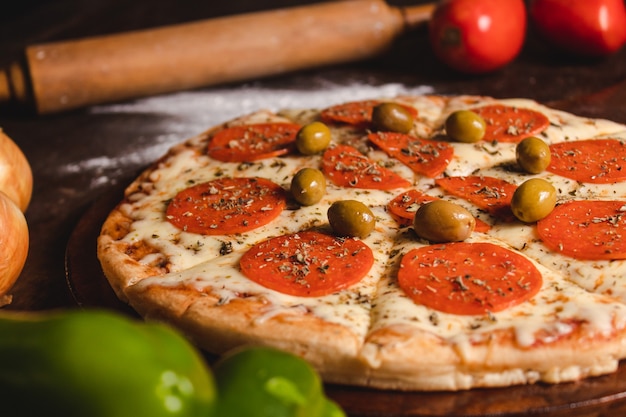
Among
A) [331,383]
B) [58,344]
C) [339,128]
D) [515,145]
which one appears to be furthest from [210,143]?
[58,344]

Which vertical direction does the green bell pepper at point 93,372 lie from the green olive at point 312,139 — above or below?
above

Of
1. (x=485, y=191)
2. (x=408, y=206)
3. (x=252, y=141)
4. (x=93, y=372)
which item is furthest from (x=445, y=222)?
(x=93, y=372)

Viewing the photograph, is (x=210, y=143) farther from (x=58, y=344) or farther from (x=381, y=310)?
(x=58, y=344)

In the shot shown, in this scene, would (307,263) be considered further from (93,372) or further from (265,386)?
(93,372)

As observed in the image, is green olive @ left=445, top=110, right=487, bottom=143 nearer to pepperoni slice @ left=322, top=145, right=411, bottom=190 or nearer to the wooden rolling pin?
pepperoni slice @ left=322, top=145, right=411, bottom=190

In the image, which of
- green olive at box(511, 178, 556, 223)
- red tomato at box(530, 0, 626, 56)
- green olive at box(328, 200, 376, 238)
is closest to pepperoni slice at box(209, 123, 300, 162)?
green olive at box(328, 200, 376, 238)

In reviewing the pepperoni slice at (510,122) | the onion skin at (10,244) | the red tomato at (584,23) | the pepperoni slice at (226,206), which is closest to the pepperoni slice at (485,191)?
the pepperoni slice at (510,122)

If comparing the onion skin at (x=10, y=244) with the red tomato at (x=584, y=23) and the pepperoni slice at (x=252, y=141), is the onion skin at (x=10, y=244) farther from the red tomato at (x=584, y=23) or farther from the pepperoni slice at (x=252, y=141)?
the red tomato at (x=584, y=23)
